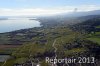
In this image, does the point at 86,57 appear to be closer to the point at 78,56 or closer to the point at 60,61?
the point at 78,56

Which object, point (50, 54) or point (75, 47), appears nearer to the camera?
point (50, 54)

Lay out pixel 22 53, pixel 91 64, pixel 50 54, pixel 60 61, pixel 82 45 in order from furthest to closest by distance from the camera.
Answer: pixel 82 45 → pixel 22 53 → pixel 50 54 → pixel 60 61 → pixel 91 64

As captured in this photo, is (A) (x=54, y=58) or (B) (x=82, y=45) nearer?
(A) (x=54, y=58)

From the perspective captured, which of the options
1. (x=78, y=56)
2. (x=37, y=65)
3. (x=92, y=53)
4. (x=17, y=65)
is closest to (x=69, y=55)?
(x=78, y=56)

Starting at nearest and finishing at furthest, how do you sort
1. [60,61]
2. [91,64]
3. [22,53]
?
[91,64] → [60,61] → [22,53]

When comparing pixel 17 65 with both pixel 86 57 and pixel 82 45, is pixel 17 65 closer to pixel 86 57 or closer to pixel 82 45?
pixel 86 57

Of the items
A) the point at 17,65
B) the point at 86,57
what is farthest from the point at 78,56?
the point at 17,65

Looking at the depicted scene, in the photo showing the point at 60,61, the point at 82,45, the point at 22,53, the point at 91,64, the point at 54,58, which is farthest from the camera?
the point at 82,45

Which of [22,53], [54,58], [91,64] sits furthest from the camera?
[22,53]
